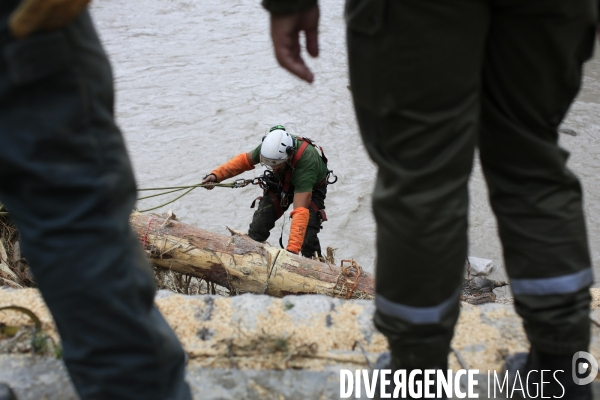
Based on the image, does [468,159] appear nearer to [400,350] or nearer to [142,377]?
[400,350]

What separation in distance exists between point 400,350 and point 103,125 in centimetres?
83

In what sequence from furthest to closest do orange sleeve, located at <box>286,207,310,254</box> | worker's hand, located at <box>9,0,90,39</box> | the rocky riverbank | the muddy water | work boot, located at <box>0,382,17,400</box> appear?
the muddy water < orange sleeve, located at <box>286,207,310,254</box> < the rocky riverbank < work boot, located at <box>0,382,17,400</box> < worker's hand, located at <box>9,0,90,39</box>

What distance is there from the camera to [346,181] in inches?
356

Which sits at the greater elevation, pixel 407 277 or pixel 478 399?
pixel 407 277

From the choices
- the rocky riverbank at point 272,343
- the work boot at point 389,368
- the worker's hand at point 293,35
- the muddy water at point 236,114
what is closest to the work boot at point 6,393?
the rocky riverbank at point 272,343

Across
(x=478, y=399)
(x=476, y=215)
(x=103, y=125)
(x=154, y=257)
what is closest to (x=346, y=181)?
(x=476, y=215)

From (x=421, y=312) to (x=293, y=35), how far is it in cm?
70

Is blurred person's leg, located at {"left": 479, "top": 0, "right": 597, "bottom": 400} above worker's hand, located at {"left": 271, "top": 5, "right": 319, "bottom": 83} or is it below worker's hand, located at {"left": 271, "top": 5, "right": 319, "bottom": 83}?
below

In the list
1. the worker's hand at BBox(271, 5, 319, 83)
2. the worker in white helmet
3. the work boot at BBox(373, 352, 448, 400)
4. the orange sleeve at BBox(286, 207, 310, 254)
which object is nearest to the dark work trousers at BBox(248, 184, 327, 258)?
the worker in white helmet

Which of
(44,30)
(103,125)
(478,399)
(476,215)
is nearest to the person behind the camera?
(44,30)

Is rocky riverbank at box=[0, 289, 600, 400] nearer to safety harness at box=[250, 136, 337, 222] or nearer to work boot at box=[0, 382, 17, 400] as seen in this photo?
work boot at box=[0, 382, 17, 400]

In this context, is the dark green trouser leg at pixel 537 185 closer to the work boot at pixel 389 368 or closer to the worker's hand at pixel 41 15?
the work boot at pixel 389 368

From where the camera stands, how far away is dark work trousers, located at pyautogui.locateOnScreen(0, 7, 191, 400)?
97 cm

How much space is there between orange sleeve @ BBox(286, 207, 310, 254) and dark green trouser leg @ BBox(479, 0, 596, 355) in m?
3.86
